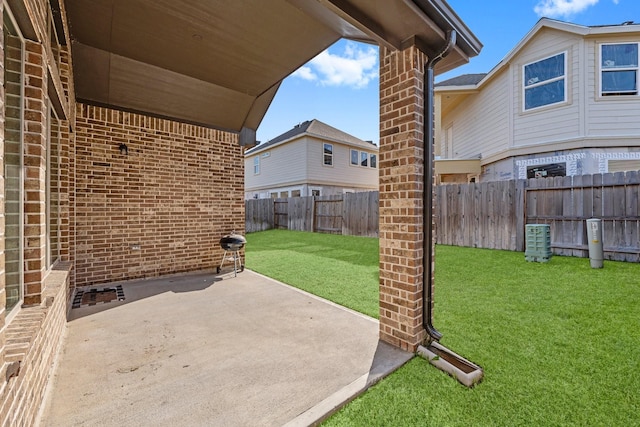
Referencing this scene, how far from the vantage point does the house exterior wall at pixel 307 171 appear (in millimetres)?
17375

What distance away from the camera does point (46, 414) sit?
193 cm

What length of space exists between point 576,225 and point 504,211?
153 centimetres

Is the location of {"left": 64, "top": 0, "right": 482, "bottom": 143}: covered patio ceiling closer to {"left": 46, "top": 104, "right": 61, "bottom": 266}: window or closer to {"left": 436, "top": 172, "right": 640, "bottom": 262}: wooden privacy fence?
{"left": 46, "top": 104, "right": 61, "bottom": 266}: window

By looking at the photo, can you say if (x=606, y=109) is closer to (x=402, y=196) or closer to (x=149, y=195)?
(x=402, y=196)

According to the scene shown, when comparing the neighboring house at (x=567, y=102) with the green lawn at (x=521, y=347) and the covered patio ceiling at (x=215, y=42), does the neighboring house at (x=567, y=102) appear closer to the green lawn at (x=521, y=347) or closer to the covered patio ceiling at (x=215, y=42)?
the green lawn at (x=521, y=347)

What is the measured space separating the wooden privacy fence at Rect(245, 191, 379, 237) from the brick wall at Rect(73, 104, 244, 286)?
636cm

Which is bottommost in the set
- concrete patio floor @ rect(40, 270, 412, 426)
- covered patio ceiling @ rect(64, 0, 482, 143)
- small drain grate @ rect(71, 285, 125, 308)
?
concrete patio floor @ rect(40, 270, 412, 426)

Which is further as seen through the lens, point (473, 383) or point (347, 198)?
point (347, 198)

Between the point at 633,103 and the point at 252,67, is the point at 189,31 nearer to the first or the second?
the point at 252,67

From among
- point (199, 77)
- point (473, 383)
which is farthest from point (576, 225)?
point (199, 77)

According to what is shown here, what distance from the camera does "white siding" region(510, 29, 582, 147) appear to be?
8.77 meters

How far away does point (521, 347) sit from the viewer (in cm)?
275

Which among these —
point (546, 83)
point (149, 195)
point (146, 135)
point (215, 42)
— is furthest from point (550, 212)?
point (146, 135)

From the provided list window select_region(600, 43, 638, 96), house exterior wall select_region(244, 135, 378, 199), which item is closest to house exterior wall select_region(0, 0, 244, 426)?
window select_region(600, 43, 638, 96)
